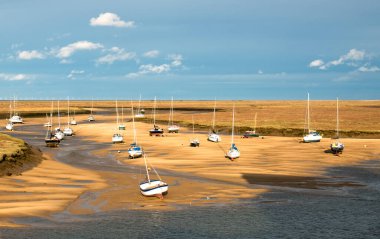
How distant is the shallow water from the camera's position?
37500mm

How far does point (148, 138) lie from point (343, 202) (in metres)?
73.9

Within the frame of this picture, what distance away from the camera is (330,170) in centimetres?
6944

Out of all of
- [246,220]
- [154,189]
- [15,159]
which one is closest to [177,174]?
[154,189]

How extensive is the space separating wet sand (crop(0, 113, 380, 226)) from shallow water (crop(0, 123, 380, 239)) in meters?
2.40

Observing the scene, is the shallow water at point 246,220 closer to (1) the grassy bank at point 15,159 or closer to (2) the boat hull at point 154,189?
(2) the boat hull at point 154,189

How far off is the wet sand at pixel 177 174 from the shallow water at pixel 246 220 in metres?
2.40

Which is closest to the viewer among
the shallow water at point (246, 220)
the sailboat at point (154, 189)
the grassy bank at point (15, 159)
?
the shallow water at point (246, 220)

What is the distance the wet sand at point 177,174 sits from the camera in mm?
47938

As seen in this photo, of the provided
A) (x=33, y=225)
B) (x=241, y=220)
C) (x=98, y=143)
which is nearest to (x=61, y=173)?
(x=33, y=225)

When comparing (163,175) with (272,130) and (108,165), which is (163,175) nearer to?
(108,165)

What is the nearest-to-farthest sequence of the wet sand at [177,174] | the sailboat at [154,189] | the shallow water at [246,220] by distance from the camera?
1. the shallow water at [246,220]
2. the wet sand at [177,174]
3. the sailboat at [154,189]

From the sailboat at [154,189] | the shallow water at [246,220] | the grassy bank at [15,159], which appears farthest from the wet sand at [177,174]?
the shallow water at [246,220]

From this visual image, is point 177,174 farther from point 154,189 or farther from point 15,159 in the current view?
point 15,159

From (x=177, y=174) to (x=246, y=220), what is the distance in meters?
24.4
